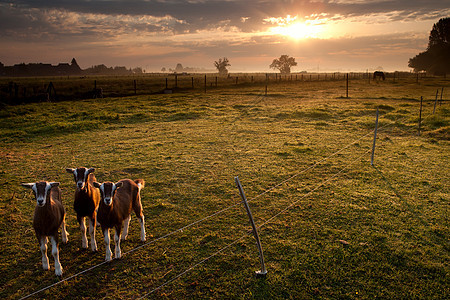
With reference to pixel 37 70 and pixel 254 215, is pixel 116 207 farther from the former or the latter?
pixel 37 70

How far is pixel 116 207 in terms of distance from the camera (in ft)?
18.2

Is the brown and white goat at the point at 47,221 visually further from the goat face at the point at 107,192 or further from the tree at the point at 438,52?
the tree at the point at 438,52

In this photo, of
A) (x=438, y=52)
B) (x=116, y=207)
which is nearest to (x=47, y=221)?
(x=116, y=207)

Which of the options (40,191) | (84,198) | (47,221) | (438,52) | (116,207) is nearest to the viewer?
(40,191)

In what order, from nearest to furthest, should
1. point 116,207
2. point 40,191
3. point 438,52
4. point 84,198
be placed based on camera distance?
point 40,191 < point 116,207 < point 84,198 < point 438,52

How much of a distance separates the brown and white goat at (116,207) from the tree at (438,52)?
12885cm

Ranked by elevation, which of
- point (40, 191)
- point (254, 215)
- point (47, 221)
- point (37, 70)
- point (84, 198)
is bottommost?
point (254, 215)

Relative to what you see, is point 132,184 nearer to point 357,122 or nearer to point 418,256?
point 418,256

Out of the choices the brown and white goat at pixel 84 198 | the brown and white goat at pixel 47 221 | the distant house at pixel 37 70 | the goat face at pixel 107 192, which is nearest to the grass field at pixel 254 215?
the brown and white goat at pixel 47 221

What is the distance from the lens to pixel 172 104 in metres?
29.2

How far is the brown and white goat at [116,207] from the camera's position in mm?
5203

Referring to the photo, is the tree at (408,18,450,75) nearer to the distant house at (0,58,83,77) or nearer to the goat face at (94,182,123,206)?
the goat face at (94,182,123,206)

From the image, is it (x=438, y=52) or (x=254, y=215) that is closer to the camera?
(x=254, y=215)

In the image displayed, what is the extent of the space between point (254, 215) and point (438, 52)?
5308 inches
